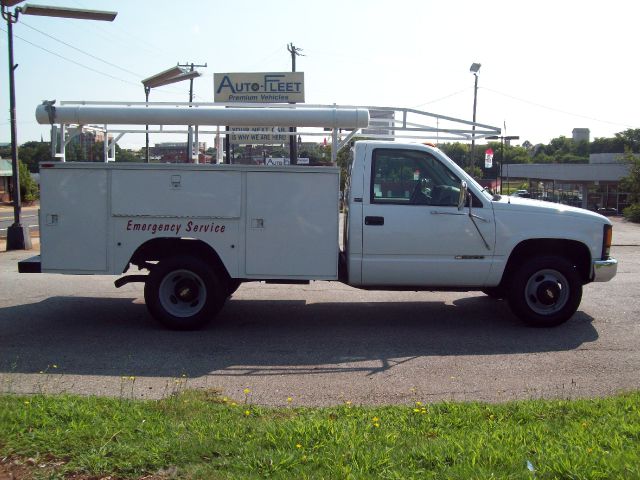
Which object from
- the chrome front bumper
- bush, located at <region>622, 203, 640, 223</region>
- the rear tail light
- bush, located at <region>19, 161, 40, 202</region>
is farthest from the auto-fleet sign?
bush, located at <region>19, 161, 40, 202</region>

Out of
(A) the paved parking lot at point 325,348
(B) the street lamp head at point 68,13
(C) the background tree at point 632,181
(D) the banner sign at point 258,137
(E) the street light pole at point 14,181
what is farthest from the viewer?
(C) the background tree at point 632,181

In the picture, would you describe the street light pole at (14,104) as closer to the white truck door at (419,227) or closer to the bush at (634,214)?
the white truck door at (419,227)

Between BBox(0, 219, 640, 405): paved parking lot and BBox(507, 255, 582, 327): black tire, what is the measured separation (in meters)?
0.20

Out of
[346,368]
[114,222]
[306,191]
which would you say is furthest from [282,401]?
[114,222]

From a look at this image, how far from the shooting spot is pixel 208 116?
773 cm

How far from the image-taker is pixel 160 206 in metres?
7.65

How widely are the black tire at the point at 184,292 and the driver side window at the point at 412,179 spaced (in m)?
2.25

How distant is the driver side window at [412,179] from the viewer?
7793mm

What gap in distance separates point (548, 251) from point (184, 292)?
177 inches

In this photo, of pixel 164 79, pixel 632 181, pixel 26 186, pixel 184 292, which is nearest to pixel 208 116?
pixel 184 292

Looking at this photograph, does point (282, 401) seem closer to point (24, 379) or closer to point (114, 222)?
point (24, 379)

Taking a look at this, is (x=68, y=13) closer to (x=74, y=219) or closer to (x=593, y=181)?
(x=74, y=219)

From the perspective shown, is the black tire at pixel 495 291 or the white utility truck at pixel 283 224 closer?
the white utility truck at pixel 283 224

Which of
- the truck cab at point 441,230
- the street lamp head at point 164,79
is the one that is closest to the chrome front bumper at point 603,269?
the truck cab at point 441,230
